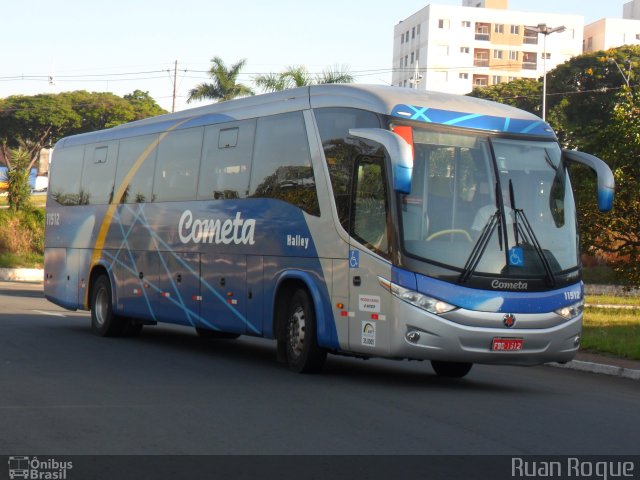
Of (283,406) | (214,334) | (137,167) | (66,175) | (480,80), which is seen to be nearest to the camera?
(283,406)

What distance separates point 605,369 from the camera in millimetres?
16625

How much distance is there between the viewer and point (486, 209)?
1238cm

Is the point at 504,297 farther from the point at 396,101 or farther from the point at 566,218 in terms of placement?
the point at 396,101

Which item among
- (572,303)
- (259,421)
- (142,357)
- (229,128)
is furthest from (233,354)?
(259,421)

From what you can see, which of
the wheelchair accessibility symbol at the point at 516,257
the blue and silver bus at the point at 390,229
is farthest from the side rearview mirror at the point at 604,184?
the wheelchair accessibility symbol at the point at 516,257

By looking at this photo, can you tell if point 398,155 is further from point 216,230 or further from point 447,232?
point 216,230

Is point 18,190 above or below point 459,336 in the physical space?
above

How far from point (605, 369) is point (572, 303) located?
4.27 m

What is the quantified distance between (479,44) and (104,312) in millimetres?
108897

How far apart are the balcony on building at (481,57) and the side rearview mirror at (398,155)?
114 metres

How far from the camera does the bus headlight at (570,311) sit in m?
12.6

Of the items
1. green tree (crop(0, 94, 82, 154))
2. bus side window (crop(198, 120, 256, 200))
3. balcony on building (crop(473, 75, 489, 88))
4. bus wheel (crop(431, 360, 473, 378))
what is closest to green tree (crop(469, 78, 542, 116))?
balcony on building (crop(473, 75, 489, 88))

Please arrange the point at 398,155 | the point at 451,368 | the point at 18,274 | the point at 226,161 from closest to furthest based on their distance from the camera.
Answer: the point at 398,155
the point at 451,368
the point at 226,161
the point at 18,274
